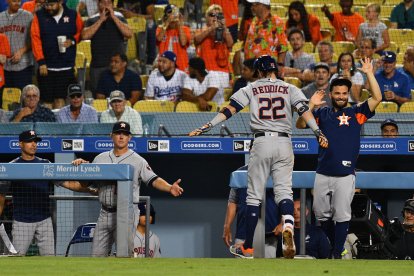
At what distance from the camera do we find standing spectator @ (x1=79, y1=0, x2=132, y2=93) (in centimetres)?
1445

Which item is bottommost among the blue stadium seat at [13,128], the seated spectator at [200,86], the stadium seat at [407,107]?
the blue stadium seat at [13,128]

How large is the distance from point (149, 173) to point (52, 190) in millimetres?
995

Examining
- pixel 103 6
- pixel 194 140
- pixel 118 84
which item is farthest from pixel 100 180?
pixel 103 6

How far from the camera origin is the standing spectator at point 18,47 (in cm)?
1439

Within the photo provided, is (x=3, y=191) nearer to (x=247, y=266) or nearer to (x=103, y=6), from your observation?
(x=247, y=266)

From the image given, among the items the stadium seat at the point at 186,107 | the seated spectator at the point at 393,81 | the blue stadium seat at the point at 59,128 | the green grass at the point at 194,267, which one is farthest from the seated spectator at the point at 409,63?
the green grass at the point at 194,267

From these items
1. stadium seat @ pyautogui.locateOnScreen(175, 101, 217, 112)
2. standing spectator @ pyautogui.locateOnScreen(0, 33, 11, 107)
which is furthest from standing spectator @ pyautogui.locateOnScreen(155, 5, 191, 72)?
standing spectator @ pyautogui.locateOnScreen(0, 33, 11, 107)

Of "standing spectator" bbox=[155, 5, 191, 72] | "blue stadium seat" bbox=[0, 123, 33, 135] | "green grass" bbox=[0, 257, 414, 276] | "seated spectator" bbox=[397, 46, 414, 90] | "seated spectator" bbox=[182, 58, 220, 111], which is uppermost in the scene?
"standing spectator" bbox=[155, 5, 191, 72]

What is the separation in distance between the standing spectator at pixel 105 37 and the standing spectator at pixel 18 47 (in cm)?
79

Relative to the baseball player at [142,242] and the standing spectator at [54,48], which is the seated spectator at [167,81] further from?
the baseball player at [142,242]

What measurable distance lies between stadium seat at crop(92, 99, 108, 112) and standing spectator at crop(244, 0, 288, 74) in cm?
197

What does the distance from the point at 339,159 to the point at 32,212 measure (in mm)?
2884

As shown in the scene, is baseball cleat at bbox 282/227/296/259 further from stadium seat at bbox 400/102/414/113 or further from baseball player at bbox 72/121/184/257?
stadium seat at bbox 400/102/414/113

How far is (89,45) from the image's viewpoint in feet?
50.9
